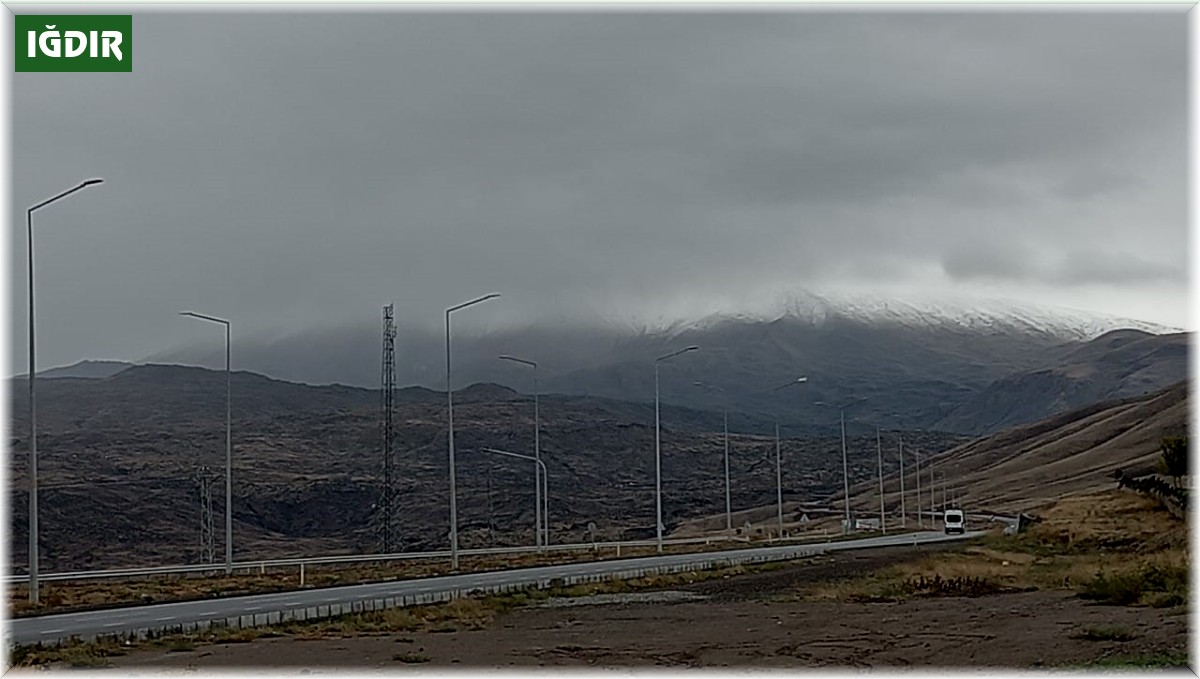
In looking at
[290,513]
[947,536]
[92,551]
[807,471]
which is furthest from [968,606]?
[807,471]

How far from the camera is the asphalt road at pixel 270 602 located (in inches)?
1141

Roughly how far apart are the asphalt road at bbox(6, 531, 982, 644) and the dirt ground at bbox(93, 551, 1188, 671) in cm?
505

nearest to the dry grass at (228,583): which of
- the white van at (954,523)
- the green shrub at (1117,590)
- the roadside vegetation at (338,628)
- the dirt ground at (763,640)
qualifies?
the roadside vegetation at (338,628)

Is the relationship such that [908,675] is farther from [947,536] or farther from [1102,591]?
[947,536]

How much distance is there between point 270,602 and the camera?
38.3 metres

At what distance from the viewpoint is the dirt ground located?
20594 mm

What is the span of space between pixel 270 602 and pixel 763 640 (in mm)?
17270

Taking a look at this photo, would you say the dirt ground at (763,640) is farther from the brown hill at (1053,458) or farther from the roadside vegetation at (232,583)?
the brown hill at (1053,458)

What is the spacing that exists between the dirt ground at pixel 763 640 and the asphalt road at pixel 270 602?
16.6 ft

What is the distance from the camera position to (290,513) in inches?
5517

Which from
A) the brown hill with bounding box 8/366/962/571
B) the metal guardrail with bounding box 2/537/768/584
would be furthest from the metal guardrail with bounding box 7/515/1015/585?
the brown hill with bounding box 8/366/962/571

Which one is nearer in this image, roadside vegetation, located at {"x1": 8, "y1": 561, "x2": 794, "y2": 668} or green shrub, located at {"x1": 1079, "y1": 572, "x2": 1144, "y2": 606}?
roadside vegetation, located at {"x1": 8, "y1": 561, "x2": 794, "y2": 668}

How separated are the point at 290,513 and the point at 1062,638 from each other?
4838 inches

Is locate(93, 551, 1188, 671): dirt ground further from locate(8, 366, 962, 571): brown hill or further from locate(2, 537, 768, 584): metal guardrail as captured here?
locate(8, 366, 962, 571): brown hill
